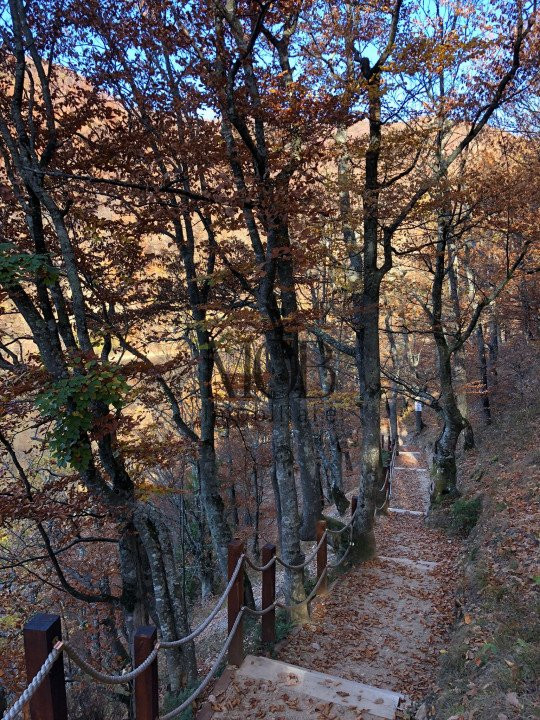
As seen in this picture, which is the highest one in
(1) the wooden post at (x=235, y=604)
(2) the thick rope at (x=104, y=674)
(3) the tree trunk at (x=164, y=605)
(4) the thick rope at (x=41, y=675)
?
(4) the thick rope at (x=41, y=675)

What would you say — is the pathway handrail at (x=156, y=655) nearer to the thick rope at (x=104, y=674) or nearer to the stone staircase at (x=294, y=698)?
the thick rope at (x=104, y=674)

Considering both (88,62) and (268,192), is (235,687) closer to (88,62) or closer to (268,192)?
(268,192)

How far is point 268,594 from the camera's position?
17.5ft

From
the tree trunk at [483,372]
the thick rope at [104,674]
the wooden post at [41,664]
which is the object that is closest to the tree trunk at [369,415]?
the thick rope at [104,674]

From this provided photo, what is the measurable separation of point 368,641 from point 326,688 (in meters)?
1.72

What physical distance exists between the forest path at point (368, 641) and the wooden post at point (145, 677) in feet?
3.52

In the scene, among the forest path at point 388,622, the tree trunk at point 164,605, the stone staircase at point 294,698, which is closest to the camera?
the stone staircase at point 294,698

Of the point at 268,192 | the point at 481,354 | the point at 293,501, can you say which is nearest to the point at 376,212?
the point at 268,192

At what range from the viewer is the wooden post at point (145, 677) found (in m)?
3.11

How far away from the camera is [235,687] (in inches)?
174

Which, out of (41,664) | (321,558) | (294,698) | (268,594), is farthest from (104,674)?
(321,558)

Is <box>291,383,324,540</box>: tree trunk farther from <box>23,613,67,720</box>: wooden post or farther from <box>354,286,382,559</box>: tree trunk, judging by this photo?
<box>23,613,67,720</box>: wooden post

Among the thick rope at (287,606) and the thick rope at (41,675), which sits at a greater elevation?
the thick rope at (41,675)

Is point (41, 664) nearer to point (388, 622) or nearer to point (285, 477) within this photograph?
point (285, 477)
